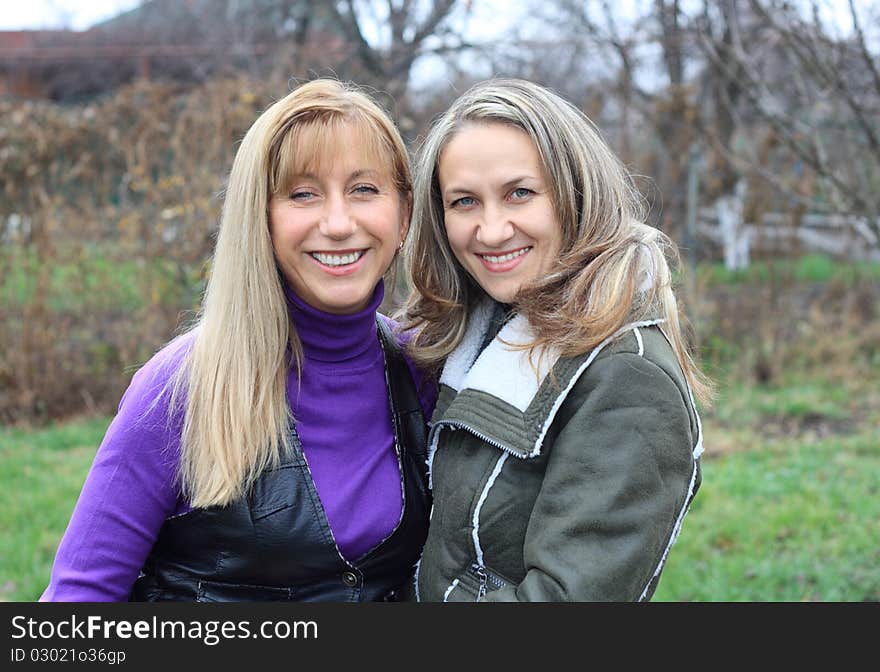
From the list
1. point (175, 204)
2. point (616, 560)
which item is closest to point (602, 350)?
point (616, 560)

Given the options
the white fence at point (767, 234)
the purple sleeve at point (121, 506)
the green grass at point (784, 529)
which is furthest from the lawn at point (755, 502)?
the purple sleeve at point (121, 506)

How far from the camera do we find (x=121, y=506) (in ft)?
7.04

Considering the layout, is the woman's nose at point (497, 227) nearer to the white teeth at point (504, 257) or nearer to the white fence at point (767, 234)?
the white teeth at point (504, 257)

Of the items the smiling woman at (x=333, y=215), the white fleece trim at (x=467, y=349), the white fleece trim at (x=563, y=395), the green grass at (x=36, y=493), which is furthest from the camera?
the green grass at (x=36, y=493)

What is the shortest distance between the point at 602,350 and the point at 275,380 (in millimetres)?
800

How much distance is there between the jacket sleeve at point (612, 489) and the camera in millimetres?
1898

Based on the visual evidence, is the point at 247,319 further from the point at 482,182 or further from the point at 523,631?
the point at 523,631

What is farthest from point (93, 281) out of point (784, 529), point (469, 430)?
point (469, 430)

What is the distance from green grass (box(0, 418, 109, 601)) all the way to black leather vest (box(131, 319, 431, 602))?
2.45 meters

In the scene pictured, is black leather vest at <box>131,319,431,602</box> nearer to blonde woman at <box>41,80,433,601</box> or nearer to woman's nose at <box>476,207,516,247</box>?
blonde woman at <box>41,80,433,601</box>

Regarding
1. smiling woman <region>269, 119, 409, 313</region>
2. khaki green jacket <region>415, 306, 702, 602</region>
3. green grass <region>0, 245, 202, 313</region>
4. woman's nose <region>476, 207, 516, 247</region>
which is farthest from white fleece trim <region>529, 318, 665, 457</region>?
green grass <region>0, 245, 202, 313</region>

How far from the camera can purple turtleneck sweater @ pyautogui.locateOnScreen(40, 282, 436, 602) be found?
214 centimetres

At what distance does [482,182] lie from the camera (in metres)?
2.29

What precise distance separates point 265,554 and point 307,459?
25 centimetres
